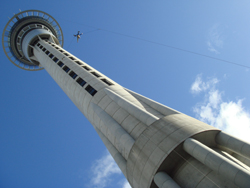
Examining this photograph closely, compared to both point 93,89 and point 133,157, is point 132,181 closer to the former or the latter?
point 133,157

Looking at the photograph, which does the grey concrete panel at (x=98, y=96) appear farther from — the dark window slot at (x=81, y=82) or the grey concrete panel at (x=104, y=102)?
the dark window slot at (x=81, y=82)

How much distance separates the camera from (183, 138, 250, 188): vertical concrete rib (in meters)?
10.9

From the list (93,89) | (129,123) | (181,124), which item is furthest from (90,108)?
(181,124)

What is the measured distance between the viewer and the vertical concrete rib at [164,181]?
44.0 feet

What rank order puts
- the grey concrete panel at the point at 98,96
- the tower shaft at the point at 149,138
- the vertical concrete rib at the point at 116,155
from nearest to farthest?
the tower shaft at the point at 149,138, the vertical concrete rib at the point at 116,155, the grey concrete panel at the point at 98,96

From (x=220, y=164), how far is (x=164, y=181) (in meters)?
4.50

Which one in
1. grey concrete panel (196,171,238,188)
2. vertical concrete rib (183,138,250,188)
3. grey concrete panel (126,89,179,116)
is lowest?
grey concrete panel (196,171,238,188)

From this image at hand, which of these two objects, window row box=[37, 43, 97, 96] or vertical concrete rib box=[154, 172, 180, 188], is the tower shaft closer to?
vertical concrete rib box=[154, 172, 180, 188]

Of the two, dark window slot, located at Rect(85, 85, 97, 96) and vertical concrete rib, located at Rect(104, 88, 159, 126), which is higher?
vertical concrete rib, located at Rect(104, 88, 159, 126)

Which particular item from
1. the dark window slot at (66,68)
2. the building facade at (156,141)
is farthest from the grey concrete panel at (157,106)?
the dark window slot at (66,68)

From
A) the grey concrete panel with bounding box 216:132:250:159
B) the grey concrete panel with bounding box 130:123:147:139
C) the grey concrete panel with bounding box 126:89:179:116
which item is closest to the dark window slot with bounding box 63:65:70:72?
the grey concrete panel with bounding box 126:89:179:116

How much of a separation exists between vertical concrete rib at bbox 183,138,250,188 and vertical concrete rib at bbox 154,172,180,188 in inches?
109

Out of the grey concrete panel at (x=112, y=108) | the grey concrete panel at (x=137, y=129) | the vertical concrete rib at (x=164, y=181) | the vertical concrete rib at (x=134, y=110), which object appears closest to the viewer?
the vertical concrete rib at (x=164, y=181)

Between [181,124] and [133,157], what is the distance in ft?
18.7
